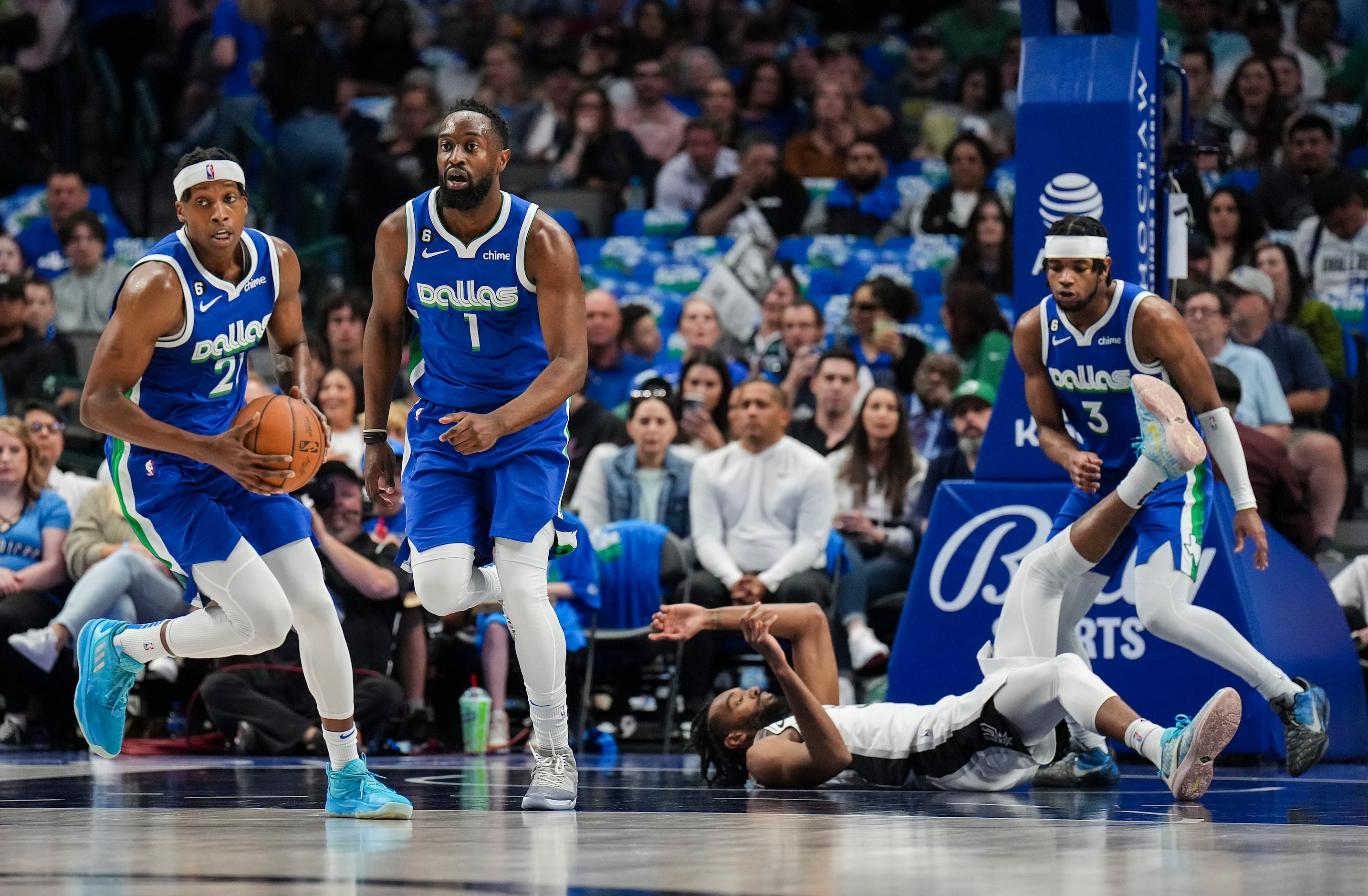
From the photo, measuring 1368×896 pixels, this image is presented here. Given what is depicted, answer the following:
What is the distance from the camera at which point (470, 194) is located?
5.76m

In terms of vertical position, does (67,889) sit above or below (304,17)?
below

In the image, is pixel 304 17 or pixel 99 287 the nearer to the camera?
pixel 99 287

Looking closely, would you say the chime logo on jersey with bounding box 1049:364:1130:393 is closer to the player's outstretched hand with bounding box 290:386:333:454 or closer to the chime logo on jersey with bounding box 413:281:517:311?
the chime logo on jersey with bounding box 413:281:517:311

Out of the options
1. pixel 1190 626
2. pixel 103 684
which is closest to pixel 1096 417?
pixel 1190 626

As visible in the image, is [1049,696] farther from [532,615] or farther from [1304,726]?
[532,615]

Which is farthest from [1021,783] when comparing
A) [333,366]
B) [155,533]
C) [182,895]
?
[333,366]

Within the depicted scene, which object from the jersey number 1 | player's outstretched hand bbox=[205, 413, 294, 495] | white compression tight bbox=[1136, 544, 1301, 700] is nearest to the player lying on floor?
white compression tight bbox=[1136, 544, 1301, 700]

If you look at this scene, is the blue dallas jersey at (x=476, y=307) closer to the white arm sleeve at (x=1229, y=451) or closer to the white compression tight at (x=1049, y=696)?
the white compression tight at (x=1049, y=696)

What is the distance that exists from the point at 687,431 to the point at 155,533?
499 centimetres

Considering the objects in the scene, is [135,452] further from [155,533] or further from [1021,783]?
[1021,783]

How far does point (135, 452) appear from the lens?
5.64 metres

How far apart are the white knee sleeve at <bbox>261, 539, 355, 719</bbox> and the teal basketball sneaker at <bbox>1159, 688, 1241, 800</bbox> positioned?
2.61m

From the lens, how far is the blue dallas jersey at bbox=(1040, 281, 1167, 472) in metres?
6.79

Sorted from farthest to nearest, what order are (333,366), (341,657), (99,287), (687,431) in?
(99,287) → (333,366) → (687,431) → (341,657)
